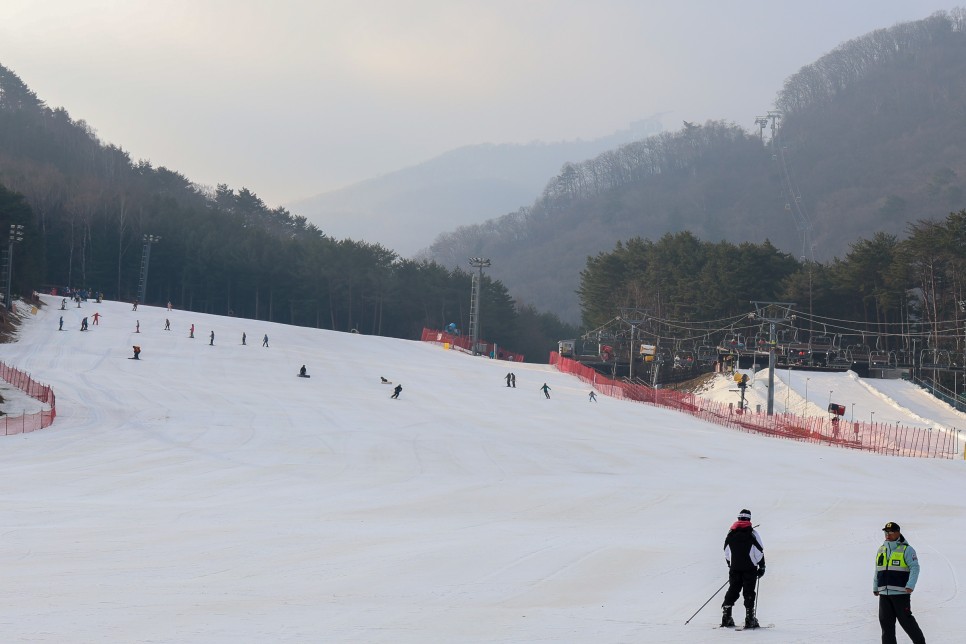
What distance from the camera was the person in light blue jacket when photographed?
9.70 m

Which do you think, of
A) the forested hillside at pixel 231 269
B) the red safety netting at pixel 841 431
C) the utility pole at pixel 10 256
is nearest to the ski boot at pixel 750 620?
the red safety netting at pixel 841 431

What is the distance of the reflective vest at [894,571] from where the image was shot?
32.1ft

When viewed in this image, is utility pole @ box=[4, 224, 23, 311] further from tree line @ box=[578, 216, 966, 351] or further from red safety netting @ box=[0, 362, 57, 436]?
tree line @ box=[578, 216, 966, 351]

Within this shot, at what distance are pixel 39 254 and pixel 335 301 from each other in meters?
40.8

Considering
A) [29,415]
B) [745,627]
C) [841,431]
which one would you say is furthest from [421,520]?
[841,431]

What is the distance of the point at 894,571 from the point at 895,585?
0.13 metres

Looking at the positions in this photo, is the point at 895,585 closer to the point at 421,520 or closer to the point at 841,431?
the point at 421,520

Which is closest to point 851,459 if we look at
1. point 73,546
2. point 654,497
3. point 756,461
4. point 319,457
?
point 756,461

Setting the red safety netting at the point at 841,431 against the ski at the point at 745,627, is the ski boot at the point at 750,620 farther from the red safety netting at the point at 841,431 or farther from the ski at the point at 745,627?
the red safety netting at the point at 841,431

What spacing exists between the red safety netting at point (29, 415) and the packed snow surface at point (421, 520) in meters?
0.75

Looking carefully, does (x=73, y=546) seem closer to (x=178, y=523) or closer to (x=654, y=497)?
(x=178, y=523)

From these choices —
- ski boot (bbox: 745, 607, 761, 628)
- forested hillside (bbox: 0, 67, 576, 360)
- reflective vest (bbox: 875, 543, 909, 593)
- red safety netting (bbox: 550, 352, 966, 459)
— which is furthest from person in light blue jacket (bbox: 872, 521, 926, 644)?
forested hillside (bbox: 0, 67, 576, 360)

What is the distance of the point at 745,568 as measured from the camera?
36.4ft

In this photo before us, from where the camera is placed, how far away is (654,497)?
2438 centimetres
